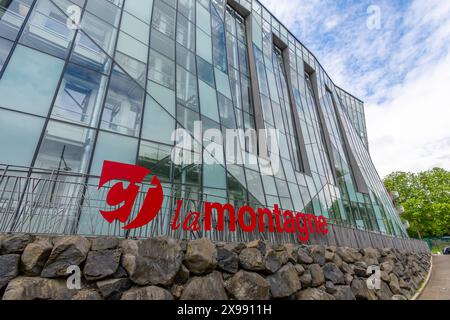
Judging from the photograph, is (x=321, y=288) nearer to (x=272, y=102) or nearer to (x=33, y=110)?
(x=33, y=110)

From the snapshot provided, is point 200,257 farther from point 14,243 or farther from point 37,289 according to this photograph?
point 14,243

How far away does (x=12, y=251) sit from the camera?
358 cm

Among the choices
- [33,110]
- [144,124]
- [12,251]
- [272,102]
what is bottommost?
[12,251]

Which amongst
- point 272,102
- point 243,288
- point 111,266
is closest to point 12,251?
point 111,266

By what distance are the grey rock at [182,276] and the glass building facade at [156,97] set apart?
2709mm

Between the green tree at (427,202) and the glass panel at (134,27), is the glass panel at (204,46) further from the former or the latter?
the green tree at (427,202)

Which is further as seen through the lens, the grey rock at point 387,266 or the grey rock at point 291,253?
the grey rock at point 387,266

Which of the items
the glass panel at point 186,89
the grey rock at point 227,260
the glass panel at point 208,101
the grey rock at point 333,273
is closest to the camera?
the grey rock at point 227,260

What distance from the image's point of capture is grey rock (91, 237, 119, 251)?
416 cm

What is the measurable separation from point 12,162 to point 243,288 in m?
7.07

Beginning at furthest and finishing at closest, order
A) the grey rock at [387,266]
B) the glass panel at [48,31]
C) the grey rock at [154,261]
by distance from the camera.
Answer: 1. the grey rock at [387,266]
2. the glass panel at [48,31]
3. the grey rock at [154,261]

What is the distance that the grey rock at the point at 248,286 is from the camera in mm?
5246

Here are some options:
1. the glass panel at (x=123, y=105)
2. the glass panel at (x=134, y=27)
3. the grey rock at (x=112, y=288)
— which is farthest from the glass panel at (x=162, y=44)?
the grey rock at (x=112, y=288)

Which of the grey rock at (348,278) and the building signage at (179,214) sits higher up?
the building signage at (179,214)
